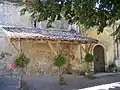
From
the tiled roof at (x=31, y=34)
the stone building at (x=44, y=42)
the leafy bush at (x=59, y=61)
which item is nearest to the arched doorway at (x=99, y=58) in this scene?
the stone building at (x=44, y=42)

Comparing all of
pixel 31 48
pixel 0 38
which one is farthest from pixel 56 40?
pixel 0 38

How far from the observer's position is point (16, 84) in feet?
48.6

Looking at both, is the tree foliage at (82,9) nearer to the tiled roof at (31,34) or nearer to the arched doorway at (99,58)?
the tiled roof at (31,34)

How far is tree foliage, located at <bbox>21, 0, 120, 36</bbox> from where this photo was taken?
927 centimetres

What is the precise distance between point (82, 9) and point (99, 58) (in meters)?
14.2

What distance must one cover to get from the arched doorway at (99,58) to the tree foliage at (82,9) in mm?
12644

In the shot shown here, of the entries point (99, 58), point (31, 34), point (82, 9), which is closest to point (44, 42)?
point (31, 34)

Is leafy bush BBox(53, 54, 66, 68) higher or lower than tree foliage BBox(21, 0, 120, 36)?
lower

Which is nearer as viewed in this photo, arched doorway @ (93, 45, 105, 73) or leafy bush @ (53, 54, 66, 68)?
leafy bush @ (53, 54, 66, 68)

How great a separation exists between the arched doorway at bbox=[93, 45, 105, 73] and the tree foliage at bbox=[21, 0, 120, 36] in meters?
12.6

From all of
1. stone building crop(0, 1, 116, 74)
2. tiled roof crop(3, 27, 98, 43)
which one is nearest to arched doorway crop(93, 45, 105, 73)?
stone building crop(0, 1, 116, 74)

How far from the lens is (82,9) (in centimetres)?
923

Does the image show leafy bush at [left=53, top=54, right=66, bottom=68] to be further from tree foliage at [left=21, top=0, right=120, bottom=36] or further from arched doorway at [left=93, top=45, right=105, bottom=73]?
arched doorway at [left=93, top=45, right=105, bottom=73]

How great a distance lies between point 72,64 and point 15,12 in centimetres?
641
